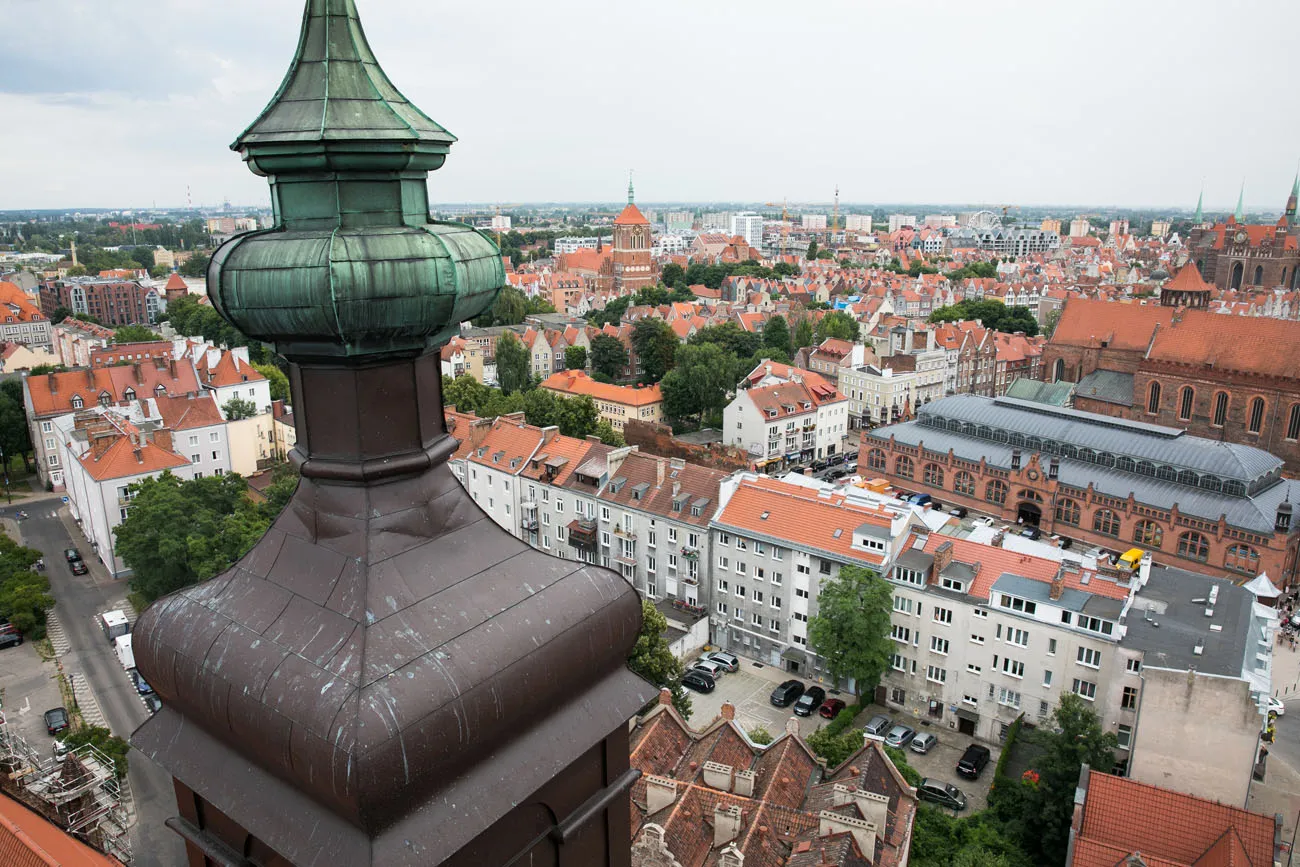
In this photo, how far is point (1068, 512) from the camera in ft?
158

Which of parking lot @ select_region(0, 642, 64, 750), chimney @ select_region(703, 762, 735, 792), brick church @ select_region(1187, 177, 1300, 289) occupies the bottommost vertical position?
parking lot @ select_region(0, 642, 64, 750)

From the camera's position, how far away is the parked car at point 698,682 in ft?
109

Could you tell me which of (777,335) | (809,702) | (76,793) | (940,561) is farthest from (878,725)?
(777,335)

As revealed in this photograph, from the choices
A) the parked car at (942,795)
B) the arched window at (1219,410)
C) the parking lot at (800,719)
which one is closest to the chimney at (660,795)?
the parking lot at (800,719)

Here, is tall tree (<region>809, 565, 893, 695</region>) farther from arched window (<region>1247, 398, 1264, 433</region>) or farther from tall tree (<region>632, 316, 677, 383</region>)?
tall tree (<region>632, 316, 677, 383</region>)

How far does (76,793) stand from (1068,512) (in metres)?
45.9

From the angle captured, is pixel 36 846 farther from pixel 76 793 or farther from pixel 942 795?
pixel 942 795

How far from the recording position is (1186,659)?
25.3m

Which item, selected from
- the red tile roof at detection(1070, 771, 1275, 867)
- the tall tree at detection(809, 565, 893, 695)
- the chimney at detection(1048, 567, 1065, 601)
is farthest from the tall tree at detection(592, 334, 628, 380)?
the red tile roof at detection(1070, 771, 1275, 867)

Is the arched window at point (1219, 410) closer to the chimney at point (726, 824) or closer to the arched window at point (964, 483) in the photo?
the arched window at point (964, 483)

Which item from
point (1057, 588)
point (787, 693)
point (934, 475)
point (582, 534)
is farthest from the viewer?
point (934, 475)

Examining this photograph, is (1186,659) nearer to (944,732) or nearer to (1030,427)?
(944,732)

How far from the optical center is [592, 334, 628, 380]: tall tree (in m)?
83.2

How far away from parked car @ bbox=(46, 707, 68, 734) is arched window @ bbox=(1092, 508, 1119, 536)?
47.0 meters
